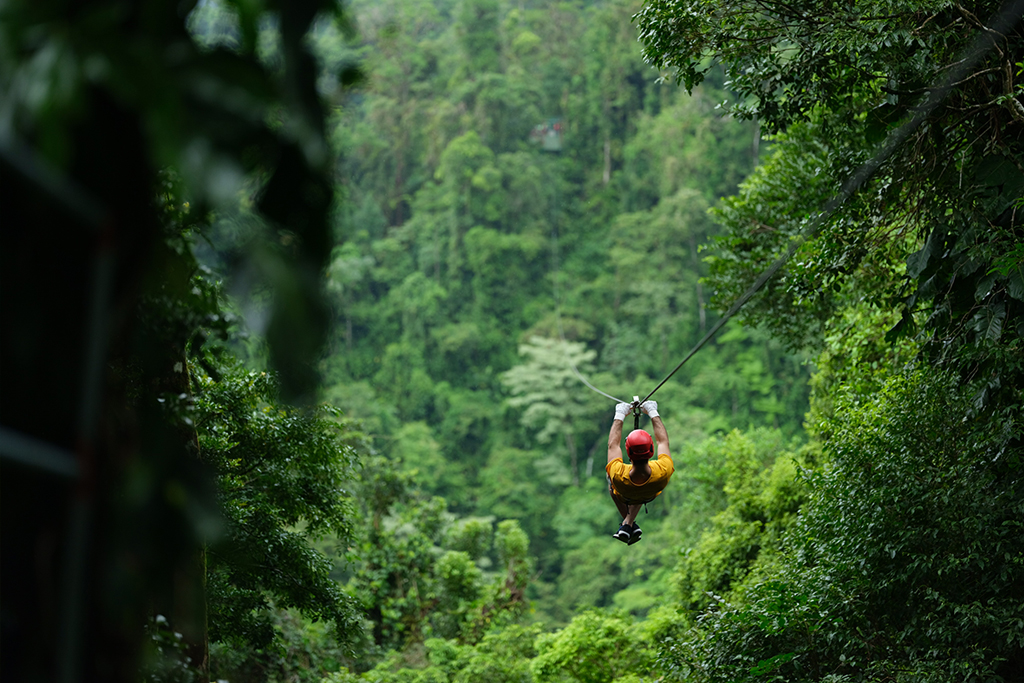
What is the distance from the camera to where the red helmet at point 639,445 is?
3.92 meters

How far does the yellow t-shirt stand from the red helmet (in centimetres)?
12

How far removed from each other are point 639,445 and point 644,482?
248 millimetres

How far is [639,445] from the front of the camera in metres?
3.92

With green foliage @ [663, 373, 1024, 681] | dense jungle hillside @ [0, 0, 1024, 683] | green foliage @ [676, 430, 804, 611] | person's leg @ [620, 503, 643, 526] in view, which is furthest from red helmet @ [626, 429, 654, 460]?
green foliage @ [676, 430, 804, 611]

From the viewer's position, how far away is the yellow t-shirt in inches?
161

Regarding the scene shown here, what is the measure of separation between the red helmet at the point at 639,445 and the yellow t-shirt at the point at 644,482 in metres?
0.12

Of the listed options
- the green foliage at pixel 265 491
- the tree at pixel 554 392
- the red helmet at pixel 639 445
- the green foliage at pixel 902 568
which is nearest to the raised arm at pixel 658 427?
the red helmet at pixel 639 445

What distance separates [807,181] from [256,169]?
574cm

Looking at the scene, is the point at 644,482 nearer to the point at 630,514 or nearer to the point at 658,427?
the point at 658,427

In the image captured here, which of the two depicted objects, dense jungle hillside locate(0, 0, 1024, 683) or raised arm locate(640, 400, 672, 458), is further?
raised arm locate(640, 400, 672, 458)

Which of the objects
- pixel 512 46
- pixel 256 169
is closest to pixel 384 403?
pixel 512 46

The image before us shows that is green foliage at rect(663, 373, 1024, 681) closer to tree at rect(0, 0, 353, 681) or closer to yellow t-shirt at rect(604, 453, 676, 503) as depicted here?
yellow t-shirt at rect(604, 453, 676, 503)

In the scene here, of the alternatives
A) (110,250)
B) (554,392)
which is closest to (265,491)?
(110,250)

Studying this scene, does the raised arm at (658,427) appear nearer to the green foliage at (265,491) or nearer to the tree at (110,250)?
the green foliage at (265,491)
